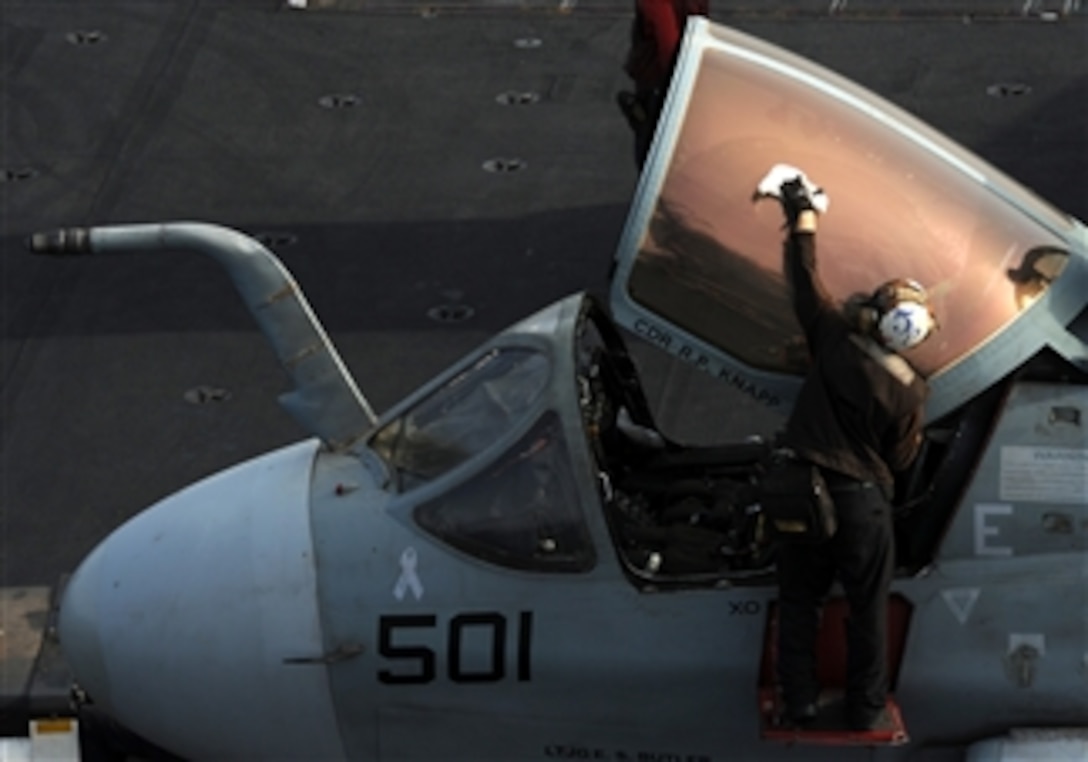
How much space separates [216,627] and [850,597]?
2.15 metres

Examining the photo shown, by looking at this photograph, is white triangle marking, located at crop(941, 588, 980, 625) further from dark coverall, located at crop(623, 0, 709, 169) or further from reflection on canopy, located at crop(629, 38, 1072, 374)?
dark coverall, located at crop(623, 0, 709, 169)

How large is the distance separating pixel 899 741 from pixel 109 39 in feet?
36.6

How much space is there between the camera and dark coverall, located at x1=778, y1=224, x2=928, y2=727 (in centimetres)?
683

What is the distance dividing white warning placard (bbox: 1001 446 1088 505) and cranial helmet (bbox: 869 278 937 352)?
0.53m

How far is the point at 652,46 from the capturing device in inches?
472

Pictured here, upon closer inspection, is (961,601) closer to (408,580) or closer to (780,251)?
(780,251)

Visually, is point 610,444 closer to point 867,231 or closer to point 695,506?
point 695,506

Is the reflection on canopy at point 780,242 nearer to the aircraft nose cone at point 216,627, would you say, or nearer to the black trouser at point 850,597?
the black trouser at point 850,597

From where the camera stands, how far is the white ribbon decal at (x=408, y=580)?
24.1ft

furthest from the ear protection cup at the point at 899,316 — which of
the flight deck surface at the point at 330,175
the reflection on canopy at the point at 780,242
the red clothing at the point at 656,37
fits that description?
the red clothing at the point at 656,37

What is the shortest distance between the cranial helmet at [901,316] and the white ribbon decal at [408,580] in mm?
1741

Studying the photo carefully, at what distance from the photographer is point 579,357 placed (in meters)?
7.83

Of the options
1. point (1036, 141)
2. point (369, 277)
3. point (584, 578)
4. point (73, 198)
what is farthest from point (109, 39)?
point (584, 578)

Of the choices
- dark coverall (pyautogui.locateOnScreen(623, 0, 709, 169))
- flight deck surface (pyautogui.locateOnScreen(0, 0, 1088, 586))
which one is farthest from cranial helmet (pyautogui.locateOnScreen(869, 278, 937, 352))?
dark coverall (pyautogui.locateOnScreen(623, 0, 709, 169))
